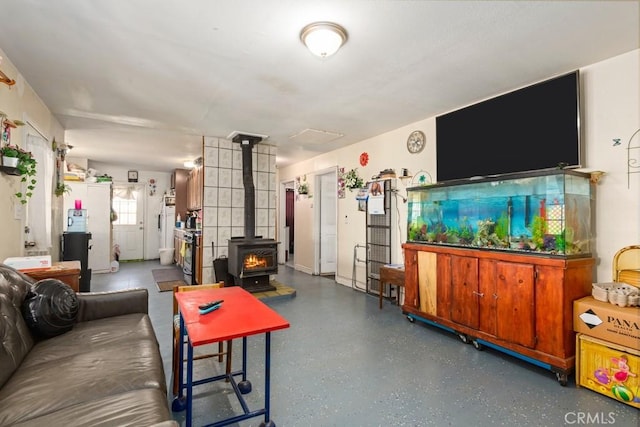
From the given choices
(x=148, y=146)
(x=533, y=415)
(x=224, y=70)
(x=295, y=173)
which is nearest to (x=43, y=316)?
(x=224, y=70)

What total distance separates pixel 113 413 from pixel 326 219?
5.36m

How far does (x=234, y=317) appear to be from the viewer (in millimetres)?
1721

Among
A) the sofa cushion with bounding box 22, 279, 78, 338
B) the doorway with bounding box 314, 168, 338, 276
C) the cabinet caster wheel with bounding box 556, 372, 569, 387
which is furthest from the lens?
the doorway with bounding box 314, 168, 338, 276

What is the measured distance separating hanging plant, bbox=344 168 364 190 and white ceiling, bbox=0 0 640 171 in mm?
1234

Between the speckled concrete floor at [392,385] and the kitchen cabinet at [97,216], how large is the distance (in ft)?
12.4

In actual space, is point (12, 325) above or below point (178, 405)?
above

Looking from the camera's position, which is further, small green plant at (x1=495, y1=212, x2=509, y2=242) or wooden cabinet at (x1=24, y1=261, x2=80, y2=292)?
small green plant at (x1=495, y1=212, x2=509, y2=242)

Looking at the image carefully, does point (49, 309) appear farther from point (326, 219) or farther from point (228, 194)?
point (326, 219)

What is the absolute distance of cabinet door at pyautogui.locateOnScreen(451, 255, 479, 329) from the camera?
2928 mm

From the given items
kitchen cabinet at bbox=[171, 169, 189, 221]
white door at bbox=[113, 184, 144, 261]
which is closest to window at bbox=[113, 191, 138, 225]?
white door at bbox=[113, 184, 144, 261]

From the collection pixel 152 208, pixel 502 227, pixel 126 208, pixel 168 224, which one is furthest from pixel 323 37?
pixel 126 208

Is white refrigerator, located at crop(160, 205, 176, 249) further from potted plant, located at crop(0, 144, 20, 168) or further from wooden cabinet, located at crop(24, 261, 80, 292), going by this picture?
potted plant, located at crop(0, 144, 20, 168)

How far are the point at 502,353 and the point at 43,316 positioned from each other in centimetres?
356

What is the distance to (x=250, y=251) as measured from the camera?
4.57 metres
